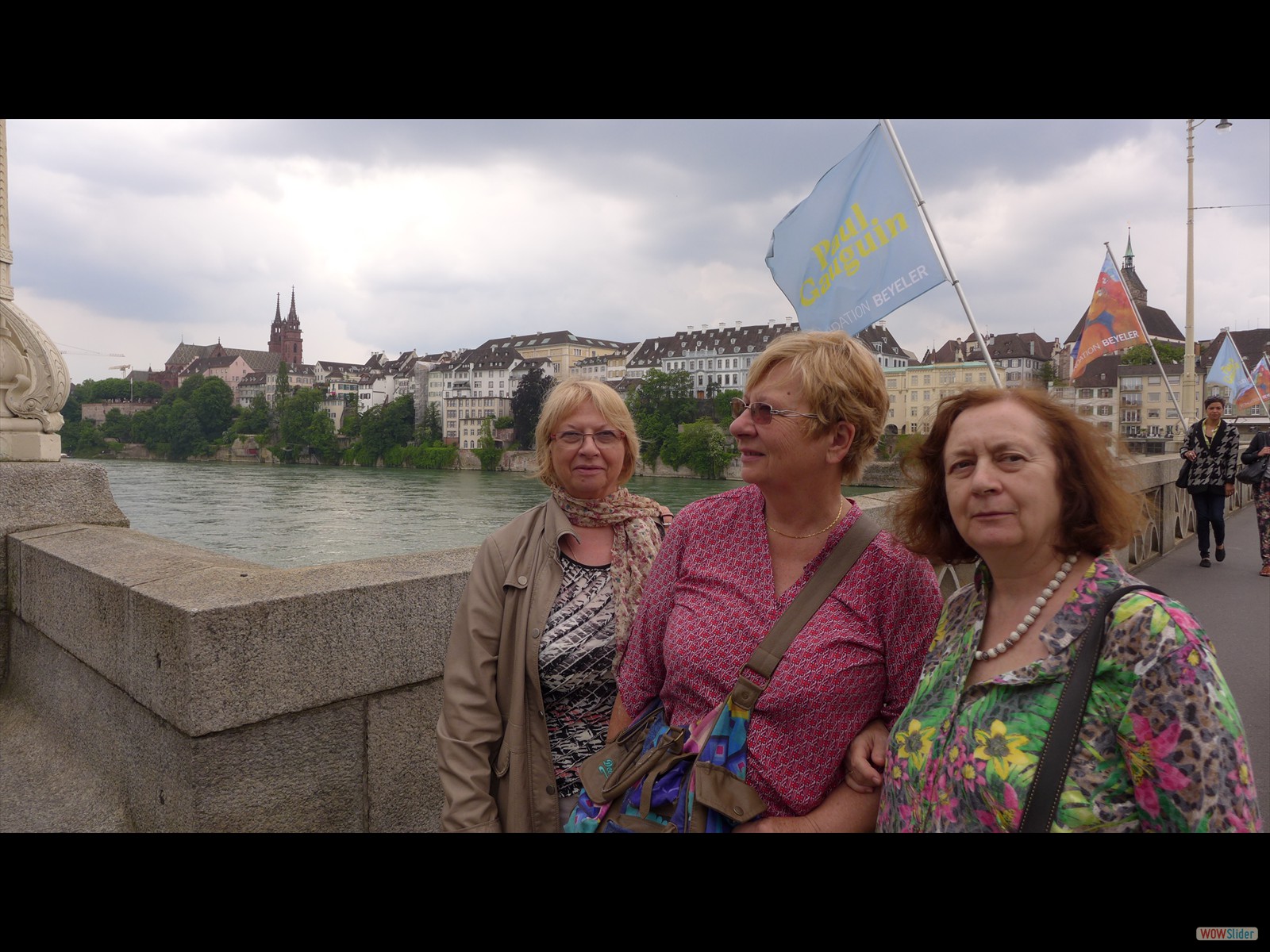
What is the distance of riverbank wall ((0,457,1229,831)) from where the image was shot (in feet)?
7.71

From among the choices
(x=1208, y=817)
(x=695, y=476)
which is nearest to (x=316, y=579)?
(x=1208, y=817)

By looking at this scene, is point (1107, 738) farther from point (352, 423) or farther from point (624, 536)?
point (352, 423)

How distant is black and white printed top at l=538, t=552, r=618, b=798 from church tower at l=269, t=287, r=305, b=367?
131578 millimetres

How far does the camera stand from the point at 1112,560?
4.79ft

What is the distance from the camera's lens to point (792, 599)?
1.79 meters

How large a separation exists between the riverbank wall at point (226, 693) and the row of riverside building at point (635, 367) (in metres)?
68.5

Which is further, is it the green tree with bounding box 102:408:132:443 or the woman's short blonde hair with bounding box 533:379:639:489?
the green tree with bounding box 102:408:132:443

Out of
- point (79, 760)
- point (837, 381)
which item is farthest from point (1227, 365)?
point (79, 760)

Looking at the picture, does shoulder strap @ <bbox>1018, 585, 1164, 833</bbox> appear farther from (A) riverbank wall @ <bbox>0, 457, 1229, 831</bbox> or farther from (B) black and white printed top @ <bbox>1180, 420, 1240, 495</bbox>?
(B) black and white printed top @ <bbox>1180, 420, 1240, 495</bbox>

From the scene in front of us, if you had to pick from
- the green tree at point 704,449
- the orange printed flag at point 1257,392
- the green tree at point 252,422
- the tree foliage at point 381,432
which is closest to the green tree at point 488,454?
the tree foliage at point 381,432

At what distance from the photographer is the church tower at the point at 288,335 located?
410ft

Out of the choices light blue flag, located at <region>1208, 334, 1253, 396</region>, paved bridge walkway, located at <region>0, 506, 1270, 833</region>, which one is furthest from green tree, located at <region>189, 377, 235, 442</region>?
paved bridge walkway, located at <region>0, 506, 1270, 833</region>

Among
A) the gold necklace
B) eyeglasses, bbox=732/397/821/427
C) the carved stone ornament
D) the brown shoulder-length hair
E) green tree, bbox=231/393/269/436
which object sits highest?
green tree, bbox=231/393/269/436

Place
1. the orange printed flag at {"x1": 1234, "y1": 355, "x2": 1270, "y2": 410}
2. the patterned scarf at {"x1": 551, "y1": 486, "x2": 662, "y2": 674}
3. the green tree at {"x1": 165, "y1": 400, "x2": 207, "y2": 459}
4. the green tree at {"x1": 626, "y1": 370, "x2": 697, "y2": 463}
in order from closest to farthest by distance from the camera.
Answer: the patterned scarf at {"x1": 551, "y1": 486, "x2": 662, "y2": 674}
the orange printed flag at {"x1": 1234, "y1": 355, "x2": 1270, "y2": 410}
the green tree at {"x1": 165, "y1": 400, "x2": 207, "y2": 459}
the green tree at {"x1": 626, "y1": 370, "x2": 697, "y2": 463}
